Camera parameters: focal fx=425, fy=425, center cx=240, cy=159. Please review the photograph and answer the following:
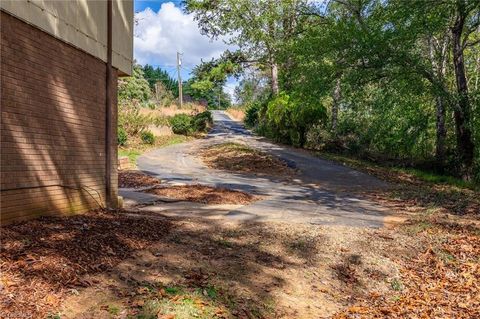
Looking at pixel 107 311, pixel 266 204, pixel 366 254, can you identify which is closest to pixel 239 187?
pixel 266 204

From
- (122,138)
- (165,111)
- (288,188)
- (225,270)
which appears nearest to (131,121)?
(122,138)

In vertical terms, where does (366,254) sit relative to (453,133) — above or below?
below

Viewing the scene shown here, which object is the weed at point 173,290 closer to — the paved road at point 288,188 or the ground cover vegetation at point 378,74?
the paved road at point 288,188

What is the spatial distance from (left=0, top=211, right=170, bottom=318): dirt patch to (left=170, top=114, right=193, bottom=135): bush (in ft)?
85.2

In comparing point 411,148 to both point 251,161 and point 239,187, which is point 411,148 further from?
point 239,187

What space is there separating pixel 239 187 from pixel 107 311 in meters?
10.2

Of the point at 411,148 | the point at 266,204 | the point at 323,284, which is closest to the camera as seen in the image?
the point at 323,284

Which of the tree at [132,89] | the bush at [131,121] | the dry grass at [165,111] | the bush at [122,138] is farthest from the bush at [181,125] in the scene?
the bush at [122,138]

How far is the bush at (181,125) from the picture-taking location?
3194 cm

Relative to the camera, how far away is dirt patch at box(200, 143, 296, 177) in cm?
1834

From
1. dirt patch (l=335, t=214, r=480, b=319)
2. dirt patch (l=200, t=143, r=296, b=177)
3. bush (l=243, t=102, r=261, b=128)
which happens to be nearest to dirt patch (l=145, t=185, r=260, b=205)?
dirt patch (l=335, t=214, r=480, b=319)

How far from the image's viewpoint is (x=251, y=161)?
19672 mm

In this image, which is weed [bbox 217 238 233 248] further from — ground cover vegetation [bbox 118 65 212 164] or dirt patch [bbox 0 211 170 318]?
ground cover vegetation [bbox 118 65 212 164]

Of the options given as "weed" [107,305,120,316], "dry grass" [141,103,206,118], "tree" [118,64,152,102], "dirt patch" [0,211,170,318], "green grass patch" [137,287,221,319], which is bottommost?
"green grass patch" [137,287,221,319]
